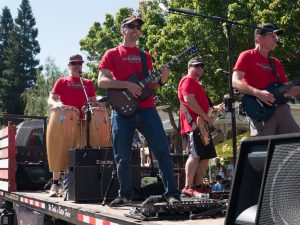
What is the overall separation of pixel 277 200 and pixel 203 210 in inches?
74.1

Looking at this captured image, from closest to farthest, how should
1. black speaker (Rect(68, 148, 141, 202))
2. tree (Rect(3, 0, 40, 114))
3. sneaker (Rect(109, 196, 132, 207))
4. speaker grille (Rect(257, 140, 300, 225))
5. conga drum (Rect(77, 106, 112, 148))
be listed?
speaker grille (Rect(257, 140, 300, 225))
sneaker (Rect(109, 196, 132, 207))
black speaker (Rect(68, 148, 141, 202))
conga drum (Rect(77, 106, 112, 148))
tree (Rect(3, 0, 40, 114))

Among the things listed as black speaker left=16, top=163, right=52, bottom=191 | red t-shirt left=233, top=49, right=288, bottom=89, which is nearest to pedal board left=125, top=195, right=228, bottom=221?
red t-shirt left=233, top=49, right=288, bottom=89

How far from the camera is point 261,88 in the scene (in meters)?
4.93

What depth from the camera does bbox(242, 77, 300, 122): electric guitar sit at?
4.82 metres

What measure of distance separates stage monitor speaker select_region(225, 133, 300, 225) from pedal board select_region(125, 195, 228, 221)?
131cm

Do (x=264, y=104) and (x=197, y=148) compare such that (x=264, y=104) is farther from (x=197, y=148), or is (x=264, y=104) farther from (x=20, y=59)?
(x=20, y=59)

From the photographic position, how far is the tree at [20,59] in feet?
216

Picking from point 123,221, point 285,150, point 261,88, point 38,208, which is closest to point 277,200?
point 285,150

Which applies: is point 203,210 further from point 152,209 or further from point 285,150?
point 285,150

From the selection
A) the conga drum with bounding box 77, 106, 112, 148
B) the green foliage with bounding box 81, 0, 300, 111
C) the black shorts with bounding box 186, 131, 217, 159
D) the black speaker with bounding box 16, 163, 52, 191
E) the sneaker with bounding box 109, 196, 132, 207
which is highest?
the green foliage with bounding box 81, 0, 300, 111

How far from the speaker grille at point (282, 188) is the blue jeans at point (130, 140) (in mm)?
2675

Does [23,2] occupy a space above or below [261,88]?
above

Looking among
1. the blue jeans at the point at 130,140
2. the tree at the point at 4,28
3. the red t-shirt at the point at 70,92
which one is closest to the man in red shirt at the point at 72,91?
the red t-shirt at the point at 70,92

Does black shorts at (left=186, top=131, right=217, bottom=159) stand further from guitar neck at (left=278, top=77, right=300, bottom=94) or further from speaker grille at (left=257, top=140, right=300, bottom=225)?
speaker grille at (left=257, top=140, right=300, bottom=225)
